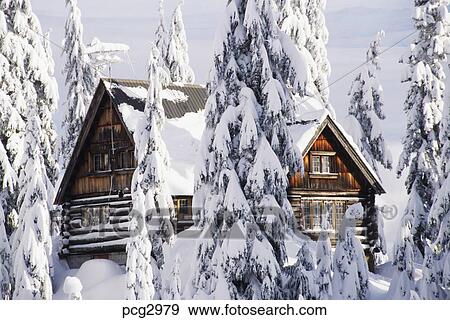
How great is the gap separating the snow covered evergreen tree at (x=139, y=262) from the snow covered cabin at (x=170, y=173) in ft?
16.2

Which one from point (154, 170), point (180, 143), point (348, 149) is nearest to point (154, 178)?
point (154, 170)

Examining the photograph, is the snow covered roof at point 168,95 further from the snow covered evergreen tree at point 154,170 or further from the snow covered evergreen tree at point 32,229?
the snow covered evergreen tree at point 32,229

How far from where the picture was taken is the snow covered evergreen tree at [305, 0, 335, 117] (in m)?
51.6

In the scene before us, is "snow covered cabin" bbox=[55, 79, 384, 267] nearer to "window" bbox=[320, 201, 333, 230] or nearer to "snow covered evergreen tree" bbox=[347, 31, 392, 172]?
"window" bbox=[320, 201, 333, 230]

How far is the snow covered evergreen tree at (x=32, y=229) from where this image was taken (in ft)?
110

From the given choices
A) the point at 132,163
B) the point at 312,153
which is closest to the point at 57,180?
the point at 132,163

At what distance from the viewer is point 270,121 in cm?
2602

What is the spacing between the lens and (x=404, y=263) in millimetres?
32125

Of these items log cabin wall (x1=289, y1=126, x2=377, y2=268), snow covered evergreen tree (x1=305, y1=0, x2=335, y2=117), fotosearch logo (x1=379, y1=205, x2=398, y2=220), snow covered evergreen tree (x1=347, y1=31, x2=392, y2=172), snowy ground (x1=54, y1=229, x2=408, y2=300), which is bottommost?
snowy ground (x1=54, y1=229, x2=408, y2=300)

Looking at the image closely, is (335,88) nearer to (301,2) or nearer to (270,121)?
(301,2)

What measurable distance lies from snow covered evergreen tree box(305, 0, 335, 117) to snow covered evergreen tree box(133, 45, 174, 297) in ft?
64.1

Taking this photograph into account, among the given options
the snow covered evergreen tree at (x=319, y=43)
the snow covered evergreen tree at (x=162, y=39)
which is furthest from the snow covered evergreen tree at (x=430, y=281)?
the snow covered evergreen tree at (x=162, y=39)

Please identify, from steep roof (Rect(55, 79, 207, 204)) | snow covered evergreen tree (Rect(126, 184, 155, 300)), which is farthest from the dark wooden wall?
snow covered evergreen tree (Rect(126, 184, 155, 300))

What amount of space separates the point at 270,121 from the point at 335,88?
81.5 ft
